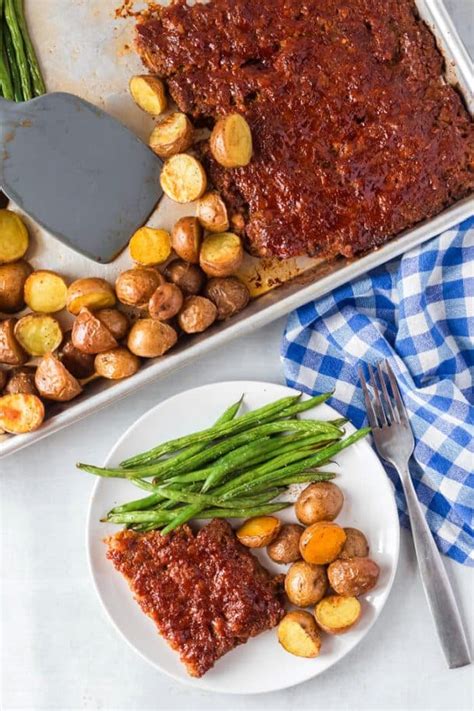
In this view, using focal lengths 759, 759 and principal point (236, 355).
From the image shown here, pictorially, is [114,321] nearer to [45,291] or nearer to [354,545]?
[45,291]

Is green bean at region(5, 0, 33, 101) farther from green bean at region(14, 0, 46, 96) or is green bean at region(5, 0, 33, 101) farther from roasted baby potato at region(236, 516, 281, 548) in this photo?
roasted baby potato at region(236, 516, 281, 548)

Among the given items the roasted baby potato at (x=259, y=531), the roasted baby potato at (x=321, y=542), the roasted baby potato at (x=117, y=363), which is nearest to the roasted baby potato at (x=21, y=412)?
the roasted baby potato at (x=117, y=363)

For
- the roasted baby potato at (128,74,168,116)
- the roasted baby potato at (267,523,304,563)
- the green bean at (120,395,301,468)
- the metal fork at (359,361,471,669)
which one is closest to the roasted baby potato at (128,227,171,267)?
the roasted baby potato at (128,74,168,116)

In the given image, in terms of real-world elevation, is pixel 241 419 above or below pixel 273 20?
below

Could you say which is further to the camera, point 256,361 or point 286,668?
point 256,361

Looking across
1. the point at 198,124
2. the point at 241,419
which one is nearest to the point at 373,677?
the point at 241,419

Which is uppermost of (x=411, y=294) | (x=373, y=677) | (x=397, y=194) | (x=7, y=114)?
(x=7, y=114)

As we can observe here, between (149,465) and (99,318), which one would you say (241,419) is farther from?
(99,318)
